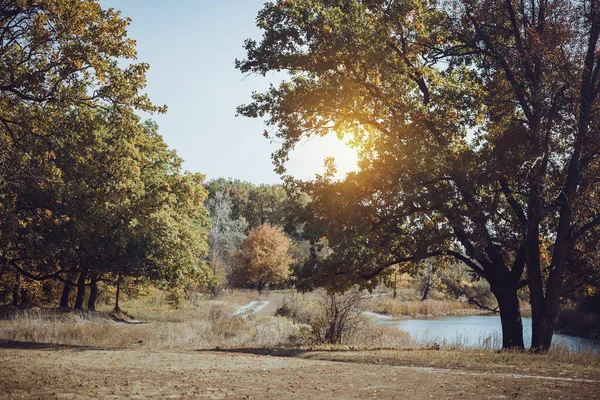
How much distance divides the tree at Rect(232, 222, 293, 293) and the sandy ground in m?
41.0

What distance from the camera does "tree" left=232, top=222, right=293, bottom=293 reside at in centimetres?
5453

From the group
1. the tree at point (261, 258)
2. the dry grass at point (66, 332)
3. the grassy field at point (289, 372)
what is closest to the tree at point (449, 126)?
the grassy field at point (289, 372)

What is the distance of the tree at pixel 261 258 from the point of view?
54531mm

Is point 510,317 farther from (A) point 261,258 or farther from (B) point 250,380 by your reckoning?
(A) point 261,258

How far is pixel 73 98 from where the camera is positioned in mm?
14234

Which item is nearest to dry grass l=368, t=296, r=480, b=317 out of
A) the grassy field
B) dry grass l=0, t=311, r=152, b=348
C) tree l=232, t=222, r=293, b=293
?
tree l=232, t=222, r=293, b=293

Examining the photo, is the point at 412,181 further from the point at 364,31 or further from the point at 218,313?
the point at 218,313

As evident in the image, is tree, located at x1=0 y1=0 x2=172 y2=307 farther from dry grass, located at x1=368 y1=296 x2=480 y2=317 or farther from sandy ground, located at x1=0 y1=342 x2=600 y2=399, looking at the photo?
dry grass, located at x1=368 y1=296 x2=480 y2=317

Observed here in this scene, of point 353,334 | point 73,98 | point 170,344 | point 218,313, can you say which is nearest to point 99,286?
point 218,313

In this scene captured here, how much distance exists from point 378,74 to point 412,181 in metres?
4.34

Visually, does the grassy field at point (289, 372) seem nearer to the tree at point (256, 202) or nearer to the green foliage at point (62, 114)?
the green foliage at point (62, 114)

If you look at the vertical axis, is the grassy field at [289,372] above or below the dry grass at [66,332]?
above

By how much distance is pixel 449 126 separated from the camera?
56.3 feet

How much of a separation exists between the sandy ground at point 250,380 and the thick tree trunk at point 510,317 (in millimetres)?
6250
